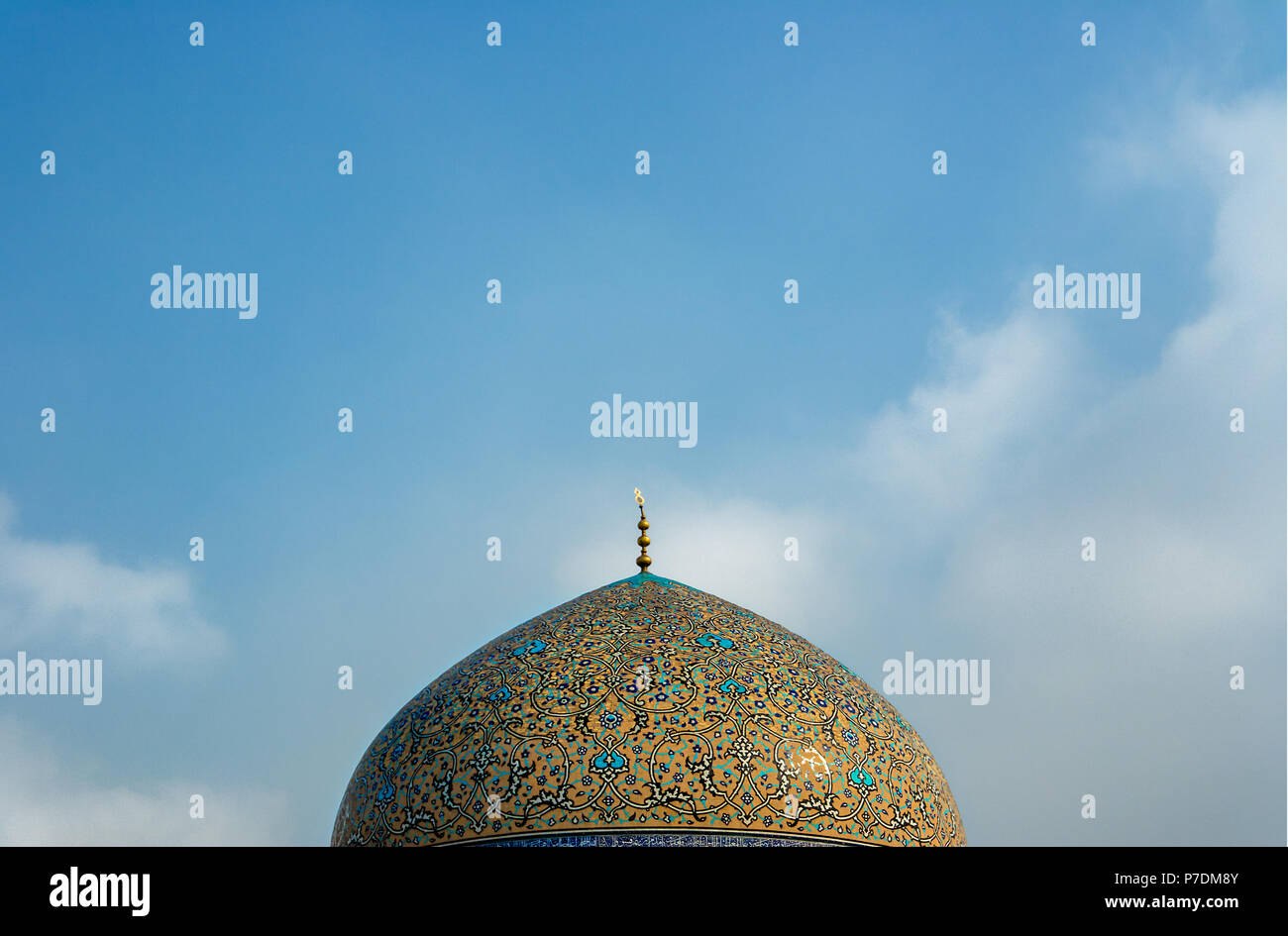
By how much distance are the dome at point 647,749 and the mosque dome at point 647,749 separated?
10 mm

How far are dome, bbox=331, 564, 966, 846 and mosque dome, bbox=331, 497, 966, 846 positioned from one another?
0.03 ft

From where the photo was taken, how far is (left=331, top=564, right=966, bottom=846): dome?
26.9 ft

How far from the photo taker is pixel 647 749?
8.34m

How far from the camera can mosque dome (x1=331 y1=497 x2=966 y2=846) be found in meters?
8.21

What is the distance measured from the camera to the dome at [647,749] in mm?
8211
